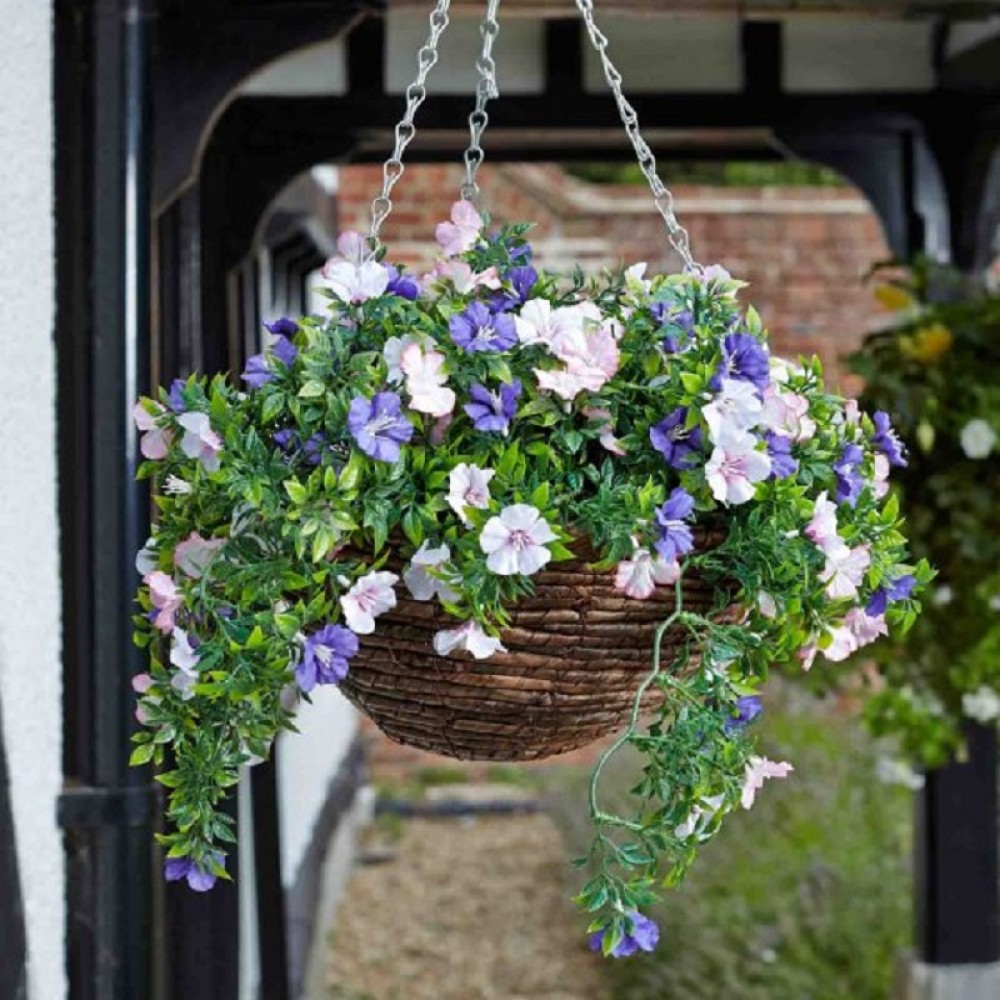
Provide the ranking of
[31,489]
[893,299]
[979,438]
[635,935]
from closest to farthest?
[635,935] < [31,489] < [979,438] < [893,299]

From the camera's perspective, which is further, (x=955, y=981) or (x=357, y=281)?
(x=955, y=981)

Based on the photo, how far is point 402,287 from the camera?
1320 mm

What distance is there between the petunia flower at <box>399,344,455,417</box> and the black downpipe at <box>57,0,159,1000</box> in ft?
2.90

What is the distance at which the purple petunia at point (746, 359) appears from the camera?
1291 millimetres

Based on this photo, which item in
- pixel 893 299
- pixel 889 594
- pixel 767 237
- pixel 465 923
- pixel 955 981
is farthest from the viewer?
pixel 767 237

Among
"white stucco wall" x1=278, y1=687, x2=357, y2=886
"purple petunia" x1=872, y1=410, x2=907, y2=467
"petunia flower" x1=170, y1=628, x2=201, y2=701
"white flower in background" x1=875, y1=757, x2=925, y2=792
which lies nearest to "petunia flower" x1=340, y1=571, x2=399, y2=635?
"petunia flower" x1=170, y1=628, x2=201, y2=701

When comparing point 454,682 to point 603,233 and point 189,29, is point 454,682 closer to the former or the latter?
point 189,29

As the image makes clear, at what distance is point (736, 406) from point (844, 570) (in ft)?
0.56

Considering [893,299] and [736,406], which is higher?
[893,299]

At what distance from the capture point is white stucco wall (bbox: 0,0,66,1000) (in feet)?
6.34

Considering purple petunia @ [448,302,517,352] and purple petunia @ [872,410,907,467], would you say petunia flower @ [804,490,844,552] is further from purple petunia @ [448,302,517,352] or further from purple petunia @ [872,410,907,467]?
purple petunia @ [448,302,517,352]

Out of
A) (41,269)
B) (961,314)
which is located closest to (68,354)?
(41,269)

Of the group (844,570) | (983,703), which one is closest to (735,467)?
(844,570)

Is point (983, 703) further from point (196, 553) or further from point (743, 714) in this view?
point (196, 553)
